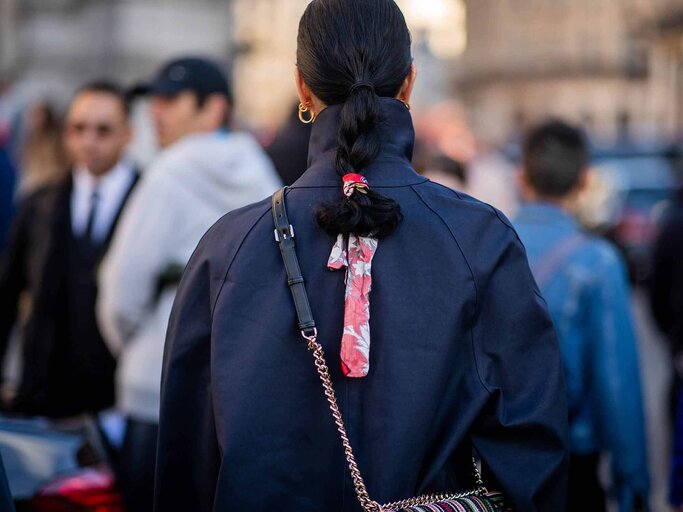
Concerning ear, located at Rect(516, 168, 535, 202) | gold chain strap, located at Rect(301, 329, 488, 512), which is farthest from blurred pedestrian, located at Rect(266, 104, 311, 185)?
gold chain strap, located at Rect(301, 329, 488, 512)

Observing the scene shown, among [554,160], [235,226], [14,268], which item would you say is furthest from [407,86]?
[14,268]

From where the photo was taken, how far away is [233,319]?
8.78 ft

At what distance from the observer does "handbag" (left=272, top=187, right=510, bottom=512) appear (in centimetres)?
256

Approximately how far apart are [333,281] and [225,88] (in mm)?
2527

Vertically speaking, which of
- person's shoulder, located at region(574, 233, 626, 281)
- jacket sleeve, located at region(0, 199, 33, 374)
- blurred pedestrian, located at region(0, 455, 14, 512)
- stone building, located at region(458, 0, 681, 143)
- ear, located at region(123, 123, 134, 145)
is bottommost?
stone building, located at region(458, 0, 681, 143)

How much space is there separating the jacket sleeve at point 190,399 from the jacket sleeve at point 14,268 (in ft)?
10.5

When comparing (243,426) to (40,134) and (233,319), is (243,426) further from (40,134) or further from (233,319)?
(40,134)

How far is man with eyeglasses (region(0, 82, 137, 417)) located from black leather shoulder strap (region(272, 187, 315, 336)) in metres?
2.91

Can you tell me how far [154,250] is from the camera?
446 centimetres

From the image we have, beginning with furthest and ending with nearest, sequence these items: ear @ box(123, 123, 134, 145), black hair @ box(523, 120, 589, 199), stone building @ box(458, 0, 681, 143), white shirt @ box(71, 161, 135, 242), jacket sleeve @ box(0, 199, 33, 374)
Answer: stone building @ box(458, 0, 681, 143) < ear @ box(123, 123, 134, 145) < jacket sleeve @ box(0, 199, 33, 374) < white shirt @ box(71, 161, 135, 242) < black hair @ box(523, 120, 589, 199)

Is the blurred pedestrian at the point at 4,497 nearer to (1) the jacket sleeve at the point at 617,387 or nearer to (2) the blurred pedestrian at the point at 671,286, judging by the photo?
(1) the jacket sleeve at the point at 617,387

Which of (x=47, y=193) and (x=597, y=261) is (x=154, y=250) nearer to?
(x=47, y=193)

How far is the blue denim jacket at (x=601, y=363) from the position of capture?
4348mm

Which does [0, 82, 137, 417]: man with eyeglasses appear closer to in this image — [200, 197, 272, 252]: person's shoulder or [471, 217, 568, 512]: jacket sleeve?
[200, 197, 272, 252]: person's shoulder
